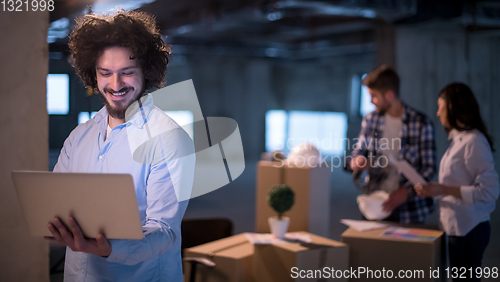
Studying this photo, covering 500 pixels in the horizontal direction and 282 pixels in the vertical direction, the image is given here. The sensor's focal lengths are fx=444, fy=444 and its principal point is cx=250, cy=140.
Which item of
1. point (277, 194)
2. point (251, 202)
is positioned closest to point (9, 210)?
point (277, 194)

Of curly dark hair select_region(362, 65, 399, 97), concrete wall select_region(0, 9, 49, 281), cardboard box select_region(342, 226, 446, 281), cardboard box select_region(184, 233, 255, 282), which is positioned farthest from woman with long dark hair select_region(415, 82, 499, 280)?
concrete wall select_region(0, 9, 49, 281)

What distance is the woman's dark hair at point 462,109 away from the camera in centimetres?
238

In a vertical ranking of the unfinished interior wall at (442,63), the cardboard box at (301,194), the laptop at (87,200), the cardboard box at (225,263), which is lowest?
the cardboard box at (225,263)

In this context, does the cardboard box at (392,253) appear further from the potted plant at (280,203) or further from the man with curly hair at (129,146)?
the man with curly hair at (129,146)

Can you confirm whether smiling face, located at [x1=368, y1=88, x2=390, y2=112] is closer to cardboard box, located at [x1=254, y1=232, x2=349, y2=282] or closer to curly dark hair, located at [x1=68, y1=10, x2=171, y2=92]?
cardboard box, located at [x1=254, y1=232, x2=349, y2=282]

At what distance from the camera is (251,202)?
741cm

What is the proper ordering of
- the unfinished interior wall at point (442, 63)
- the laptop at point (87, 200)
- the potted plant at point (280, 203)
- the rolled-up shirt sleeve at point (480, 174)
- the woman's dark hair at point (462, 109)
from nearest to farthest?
the laptop at point (87, 200)
the rolled-up shirt sleeve at point (480, 174)
the woman's dark hair at point (462, 109)
the potted plant at point (280, 203)
the unfinished interior wall at point (442, 63)

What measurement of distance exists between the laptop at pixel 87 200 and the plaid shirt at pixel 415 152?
2150mm

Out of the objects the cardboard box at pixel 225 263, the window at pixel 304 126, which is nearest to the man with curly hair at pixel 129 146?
the cardboard box at pixel 225 263

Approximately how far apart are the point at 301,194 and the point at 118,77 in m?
1.94

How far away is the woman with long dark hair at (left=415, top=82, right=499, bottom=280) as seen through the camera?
7.46 ft

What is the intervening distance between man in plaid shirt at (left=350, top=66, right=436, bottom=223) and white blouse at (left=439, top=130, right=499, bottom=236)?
421 millimetres

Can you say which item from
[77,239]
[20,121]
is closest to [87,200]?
[77,239]

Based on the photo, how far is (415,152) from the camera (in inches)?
115
